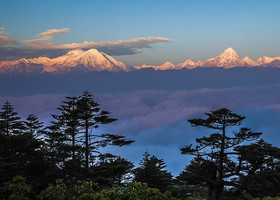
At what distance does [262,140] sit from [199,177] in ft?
27.9

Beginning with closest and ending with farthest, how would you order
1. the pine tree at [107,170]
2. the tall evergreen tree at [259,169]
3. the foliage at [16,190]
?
the foliage at [16,190] → the tall evergreen tree at [259,169] → the pine tree at [107,170]

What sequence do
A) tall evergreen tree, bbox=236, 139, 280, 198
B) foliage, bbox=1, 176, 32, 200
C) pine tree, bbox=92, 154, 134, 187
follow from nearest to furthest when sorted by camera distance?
foliage, bbox=1, 176, 32, 200, tall evergreen tree, bbox=236, 139, 280, 198, pine tree, bbox=92, 154, 134, 187

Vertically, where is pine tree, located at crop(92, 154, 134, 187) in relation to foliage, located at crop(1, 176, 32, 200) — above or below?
below

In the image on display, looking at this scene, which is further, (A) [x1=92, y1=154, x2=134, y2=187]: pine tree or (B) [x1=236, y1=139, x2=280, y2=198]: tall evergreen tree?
(A) [x1=92, y1=154, x2=134, y2=187]: pine tree

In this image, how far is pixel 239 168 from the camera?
23.3 meters

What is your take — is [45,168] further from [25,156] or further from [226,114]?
[226,114]

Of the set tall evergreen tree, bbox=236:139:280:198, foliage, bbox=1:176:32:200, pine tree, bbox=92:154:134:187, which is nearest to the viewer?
foliage, bbox=1:176:32:200

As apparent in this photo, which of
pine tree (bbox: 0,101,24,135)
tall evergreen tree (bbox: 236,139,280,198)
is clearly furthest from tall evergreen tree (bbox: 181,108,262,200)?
pine tree (bbox: 0,101,24,135)

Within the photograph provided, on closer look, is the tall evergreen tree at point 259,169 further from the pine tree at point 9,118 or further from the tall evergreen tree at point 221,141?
the pine tree at point 9,118

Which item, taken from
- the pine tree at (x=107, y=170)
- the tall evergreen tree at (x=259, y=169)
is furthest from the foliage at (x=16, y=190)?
the tall evergreen tree at (x=259, y=169)

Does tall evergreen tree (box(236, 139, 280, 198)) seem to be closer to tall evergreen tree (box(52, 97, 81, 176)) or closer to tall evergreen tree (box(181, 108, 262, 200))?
tall evergreen tree (box(181, 108, 262, 200))

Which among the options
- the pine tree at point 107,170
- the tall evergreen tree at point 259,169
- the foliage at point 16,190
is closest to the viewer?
the foliage at point 16,190

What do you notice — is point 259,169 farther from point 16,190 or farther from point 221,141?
point 16,190

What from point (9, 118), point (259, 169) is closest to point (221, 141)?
point (259, 169)
